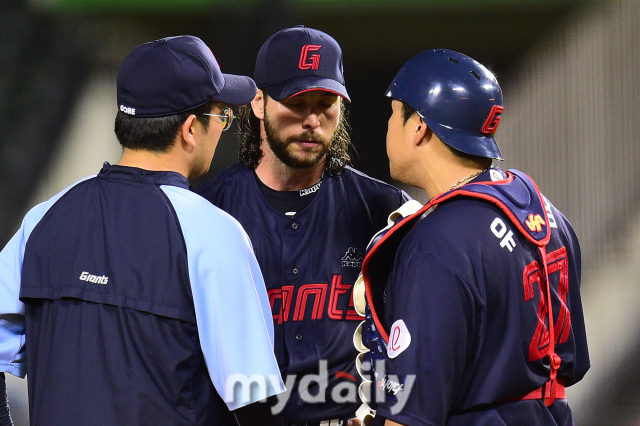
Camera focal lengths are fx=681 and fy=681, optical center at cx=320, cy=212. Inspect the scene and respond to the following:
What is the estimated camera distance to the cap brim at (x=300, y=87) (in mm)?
2018

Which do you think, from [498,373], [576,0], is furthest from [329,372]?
[576,0]

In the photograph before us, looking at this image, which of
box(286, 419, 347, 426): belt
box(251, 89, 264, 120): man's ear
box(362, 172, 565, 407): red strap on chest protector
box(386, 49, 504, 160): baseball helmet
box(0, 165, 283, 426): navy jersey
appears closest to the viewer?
box(0, 165, 283, 426): navy jersey

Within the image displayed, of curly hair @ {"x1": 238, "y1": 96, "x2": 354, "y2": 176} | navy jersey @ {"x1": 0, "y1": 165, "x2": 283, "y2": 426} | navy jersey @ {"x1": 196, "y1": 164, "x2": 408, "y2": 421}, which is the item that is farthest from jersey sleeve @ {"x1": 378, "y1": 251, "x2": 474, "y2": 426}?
curly hair @ {"x1": 238, "y1": 96, "x2": 354, "y2": 176}

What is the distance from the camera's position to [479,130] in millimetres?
1478

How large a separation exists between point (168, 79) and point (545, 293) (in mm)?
884

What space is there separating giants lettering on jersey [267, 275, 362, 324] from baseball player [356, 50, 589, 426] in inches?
16.3

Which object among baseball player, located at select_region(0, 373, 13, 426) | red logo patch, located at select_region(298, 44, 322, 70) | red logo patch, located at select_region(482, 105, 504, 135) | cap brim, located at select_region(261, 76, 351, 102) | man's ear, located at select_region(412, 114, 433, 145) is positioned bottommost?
baseball player, located at select_region(0, 373, 13, 426)

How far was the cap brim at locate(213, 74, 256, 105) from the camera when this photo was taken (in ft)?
4.99

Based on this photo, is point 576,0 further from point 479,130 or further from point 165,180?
point 165,180

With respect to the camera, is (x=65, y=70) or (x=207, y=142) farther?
(x=65, y=70)

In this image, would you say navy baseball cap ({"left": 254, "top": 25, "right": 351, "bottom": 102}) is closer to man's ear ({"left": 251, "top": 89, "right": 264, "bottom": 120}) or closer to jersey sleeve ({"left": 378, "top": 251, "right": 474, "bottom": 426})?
man's ear ({"left": 251, "top": 89, "right": 264, "bottom": 120})

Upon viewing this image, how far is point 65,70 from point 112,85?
0.49 meters

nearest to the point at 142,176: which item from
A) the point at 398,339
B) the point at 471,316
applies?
the point at 398,339

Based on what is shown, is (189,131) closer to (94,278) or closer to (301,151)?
(94,278)
